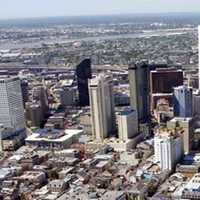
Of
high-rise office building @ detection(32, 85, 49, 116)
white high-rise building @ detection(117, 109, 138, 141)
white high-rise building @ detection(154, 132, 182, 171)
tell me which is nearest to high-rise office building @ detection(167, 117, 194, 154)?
white high-rise building @ detection(154, 132, 182, 171)

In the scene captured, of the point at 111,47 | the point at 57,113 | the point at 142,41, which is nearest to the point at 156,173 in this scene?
the point at 57,113

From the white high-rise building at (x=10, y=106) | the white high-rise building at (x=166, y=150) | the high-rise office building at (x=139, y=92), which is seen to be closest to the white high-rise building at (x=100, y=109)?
the high-rise office building at (x=139, y=92)

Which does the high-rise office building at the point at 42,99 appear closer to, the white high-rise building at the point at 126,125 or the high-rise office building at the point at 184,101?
the white high-rise building at the point at 126,125

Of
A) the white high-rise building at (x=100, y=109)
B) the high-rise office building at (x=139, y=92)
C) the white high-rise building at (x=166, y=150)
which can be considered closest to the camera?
the white high-rise building at (x=166, y=150)

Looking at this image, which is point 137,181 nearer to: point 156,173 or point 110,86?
point 156,173

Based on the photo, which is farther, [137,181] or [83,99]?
[83,99]

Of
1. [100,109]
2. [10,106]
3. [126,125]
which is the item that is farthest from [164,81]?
[10,106]
